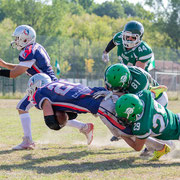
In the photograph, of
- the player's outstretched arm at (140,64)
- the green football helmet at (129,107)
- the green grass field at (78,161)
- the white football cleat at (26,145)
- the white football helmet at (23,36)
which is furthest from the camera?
the player's outstretched arm at (140,64)

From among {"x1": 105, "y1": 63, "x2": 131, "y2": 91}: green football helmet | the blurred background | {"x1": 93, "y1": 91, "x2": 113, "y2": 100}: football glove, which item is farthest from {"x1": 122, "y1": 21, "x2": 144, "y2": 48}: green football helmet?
the blurred background

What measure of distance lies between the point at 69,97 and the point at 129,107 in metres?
0.82

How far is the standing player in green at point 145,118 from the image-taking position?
433cm

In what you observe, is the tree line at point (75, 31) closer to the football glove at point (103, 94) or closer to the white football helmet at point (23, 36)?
the white football helmet at point (23, 36)

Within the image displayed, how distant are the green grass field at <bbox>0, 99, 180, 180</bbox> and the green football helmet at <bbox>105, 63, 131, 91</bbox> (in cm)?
102

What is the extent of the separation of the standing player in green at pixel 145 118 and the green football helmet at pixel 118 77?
24cm

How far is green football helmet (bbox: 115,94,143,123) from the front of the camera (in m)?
4.29

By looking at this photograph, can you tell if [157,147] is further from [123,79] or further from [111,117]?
[123,79]

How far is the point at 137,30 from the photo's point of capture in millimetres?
6109

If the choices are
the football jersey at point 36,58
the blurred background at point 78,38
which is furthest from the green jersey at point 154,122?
the blurred background at point 78,38

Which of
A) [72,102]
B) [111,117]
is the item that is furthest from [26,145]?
[111,117]

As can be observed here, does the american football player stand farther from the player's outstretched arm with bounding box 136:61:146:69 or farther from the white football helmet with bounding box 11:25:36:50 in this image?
the white football helmet with bounding box 11:25:36:50

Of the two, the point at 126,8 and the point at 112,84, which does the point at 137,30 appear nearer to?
the point at 112,84

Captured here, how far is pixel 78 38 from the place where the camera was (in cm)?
5094
